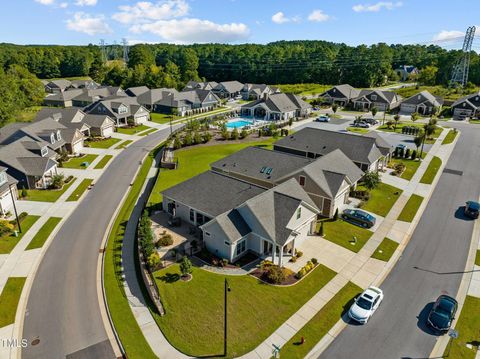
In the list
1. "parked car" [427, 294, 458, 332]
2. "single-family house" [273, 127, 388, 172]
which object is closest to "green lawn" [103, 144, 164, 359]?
"parked car" [427, 294, 458, 332]

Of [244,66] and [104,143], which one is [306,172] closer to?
[104,143]

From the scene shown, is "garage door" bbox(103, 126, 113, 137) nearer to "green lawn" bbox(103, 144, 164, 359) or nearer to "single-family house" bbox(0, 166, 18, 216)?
"single-family house" bbox(0, 166, 18, 216)

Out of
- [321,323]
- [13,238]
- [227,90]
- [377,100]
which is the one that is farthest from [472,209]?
[227,90]

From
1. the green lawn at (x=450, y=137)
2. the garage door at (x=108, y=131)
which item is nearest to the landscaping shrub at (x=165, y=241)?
the garage door at (x=108, y=131)

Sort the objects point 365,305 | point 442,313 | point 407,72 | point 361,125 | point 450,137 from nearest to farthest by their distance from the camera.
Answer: point 442,313 < point 365,305 < point 450,137 < point 361,125 < point 407,72

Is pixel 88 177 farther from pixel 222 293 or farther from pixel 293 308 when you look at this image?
pixel 293 308

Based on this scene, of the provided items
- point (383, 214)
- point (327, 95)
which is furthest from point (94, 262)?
point (327, 95)
